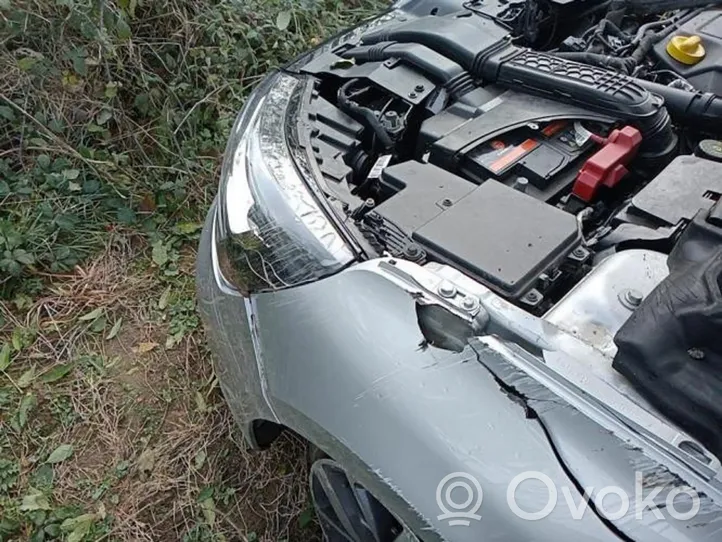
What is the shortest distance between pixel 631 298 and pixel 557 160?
20.9 inches

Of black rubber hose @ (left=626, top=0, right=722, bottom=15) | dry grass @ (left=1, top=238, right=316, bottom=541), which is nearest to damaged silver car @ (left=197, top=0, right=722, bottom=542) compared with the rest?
black rubber hose @ (left=626, top=0, right=722, bottom=15)

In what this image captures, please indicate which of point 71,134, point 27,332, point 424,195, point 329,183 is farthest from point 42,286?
point 424,195

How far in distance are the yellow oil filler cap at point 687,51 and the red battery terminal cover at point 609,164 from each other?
0.52 meters

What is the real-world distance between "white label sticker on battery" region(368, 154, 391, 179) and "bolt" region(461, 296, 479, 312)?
0.54 m

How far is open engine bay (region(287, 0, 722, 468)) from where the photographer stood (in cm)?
127

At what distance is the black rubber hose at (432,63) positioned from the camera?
1.97 meters

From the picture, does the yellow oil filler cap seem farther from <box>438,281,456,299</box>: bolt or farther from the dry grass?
the dry grass

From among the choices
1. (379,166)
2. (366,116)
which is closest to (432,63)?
(366,116)

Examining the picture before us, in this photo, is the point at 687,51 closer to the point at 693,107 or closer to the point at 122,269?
the point at 693,107

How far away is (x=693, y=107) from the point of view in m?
1.92

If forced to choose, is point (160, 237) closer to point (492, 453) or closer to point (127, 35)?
point (127, 35)

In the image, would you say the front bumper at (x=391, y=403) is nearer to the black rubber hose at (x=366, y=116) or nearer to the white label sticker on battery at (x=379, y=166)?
the white label sticker on battery at (x=379, y=166)

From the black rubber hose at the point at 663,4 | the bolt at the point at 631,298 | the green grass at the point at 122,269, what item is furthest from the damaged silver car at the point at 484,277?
the green grass at the point at 122,269

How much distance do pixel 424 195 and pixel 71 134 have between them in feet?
6.26
